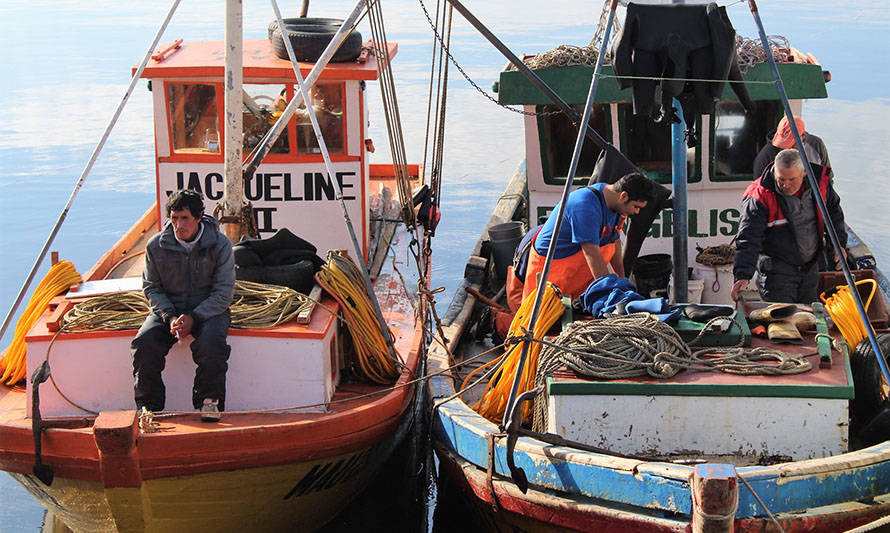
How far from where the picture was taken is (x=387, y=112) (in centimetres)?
741

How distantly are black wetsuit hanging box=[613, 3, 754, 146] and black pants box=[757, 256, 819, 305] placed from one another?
4.00 feet

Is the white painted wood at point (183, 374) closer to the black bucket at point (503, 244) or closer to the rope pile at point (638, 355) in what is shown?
the rope pile at point (638, 355)

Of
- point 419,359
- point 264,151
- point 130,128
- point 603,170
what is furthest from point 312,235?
point 130,128

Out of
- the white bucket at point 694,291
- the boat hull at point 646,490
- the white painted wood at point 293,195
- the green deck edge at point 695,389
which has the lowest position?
the boat hull at point 646,490

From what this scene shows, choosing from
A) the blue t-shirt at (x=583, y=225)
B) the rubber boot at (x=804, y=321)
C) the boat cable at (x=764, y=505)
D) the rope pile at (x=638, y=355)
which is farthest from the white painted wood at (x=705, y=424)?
the blue t-shirt at (x=583, y=225)

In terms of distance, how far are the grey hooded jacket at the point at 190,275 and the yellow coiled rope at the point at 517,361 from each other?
1579 millimetres

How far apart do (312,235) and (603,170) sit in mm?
2249

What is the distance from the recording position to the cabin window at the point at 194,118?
7.75 metres

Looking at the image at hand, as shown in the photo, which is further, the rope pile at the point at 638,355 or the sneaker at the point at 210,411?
the sneaker at the point at 210,411

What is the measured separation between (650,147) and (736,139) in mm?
686

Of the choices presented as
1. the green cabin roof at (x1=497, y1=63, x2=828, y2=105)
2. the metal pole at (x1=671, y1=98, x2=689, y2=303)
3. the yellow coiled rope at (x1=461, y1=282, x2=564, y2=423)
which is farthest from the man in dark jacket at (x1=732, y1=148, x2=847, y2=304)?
the green cabin roof at (x1=497, y1=63, x2=828, y2=105)

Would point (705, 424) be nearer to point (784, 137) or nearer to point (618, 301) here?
point (618, 301)

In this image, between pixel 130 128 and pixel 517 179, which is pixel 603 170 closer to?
pixel 517 179

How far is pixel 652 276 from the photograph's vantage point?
784 cm
